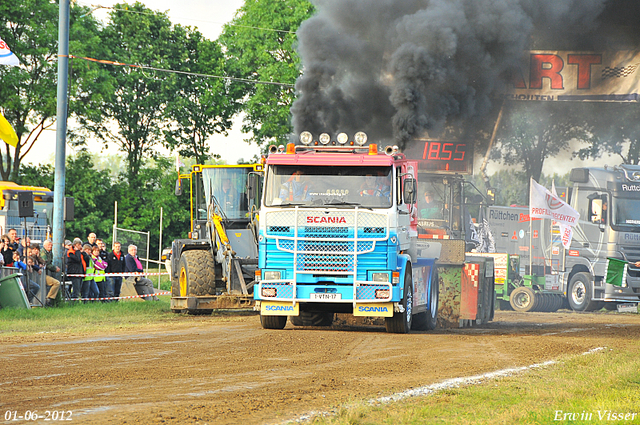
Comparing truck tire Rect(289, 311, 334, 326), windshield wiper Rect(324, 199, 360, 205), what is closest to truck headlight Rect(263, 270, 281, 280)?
windshield wiper Rect(324, 199, 360, 205)

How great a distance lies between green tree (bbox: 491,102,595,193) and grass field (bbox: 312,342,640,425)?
1909cm

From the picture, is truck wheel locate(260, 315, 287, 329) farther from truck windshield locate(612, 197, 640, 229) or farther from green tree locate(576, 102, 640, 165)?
green tree locate(576, 102, 640, 165)

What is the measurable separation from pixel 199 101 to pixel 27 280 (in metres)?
28.2

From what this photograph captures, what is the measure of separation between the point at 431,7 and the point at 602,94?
9.22 meters

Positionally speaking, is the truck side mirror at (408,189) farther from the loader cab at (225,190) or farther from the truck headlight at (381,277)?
the loader cab at (225,190)

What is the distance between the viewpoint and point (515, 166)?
151ft

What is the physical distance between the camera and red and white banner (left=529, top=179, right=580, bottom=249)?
26516 mm

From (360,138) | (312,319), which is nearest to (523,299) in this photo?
(312,319)

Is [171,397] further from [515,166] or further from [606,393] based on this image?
[515,166]

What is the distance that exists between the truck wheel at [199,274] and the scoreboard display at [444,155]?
1024cm

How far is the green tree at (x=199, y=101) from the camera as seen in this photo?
4553 cm

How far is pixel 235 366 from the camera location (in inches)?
391

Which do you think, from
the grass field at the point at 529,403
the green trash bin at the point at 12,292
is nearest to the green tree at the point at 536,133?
the green trash bin at the point at 12,292

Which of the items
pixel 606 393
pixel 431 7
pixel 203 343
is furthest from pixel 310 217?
pixel 431 7
